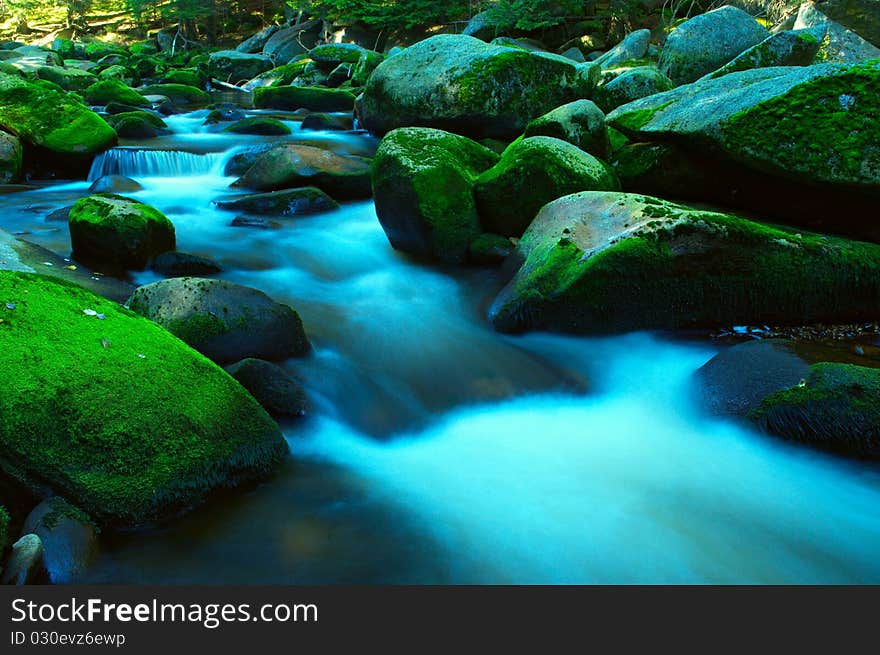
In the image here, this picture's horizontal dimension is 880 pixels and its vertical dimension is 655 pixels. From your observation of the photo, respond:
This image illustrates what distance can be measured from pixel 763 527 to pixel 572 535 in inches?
39.8

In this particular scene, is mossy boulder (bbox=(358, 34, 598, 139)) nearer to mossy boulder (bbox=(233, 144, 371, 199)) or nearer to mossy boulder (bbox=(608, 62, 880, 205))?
mossy boulder (bbox=(233, 144, 371, 199))

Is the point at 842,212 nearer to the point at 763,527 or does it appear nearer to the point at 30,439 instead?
the point at 763,527

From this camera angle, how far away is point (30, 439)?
2770mm

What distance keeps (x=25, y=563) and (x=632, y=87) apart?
9960 mm

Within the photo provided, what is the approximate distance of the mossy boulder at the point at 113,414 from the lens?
2.80 m

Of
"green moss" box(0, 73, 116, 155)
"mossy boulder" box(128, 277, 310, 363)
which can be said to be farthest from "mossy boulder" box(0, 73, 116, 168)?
"mossy boulder" box(128, 277, 310, 363)

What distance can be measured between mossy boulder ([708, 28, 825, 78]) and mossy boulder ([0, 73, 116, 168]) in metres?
9.18

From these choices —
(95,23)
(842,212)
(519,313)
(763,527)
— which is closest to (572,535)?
(763,527)

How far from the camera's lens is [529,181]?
20.9ft

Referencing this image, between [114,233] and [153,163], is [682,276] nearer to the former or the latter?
[114,233]

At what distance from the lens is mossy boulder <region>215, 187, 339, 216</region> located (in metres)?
8.14

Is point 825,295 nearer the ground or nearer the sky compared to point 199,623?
nearer the ground

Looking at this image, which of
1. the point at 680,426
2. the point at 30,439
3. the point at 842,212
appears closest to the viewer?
the point at 30,439

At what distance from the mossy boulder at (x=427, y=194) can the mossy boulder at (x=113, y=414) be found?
10.8 ft
